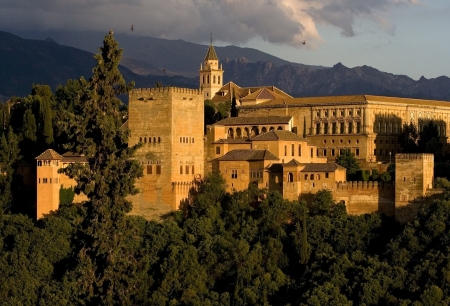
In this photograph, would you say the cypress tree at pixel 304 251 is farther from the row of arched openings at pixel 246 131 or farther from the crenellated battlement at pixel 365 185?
the row of arched openings at pixel 246 131

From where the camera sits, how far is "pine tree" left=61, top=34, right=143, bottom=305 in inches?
1152

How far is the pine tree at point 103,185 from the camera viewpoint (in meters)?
29.2

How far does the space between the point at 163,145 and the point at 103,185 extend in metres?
23.6

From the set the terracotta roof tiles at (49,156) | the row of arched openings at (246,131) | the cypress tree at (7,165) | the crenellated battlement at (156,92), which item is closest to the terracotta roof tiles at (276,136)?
the crenellated battlement at (156,92)

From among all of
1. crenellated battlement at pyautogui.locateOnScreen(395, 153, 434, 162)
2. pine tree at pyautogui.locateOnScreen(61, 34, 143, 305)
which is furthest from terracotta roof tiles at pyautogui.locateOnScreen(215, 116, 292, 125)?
pine tree at pyautogui.locateOnScreen(61, 34, 143, 305)

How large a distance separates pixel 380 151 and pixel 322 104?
4992mm

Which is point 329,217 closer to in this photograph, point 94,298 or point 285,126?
point 285,126

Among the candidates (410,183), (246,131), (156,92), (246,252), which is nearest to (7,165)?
(156,92)

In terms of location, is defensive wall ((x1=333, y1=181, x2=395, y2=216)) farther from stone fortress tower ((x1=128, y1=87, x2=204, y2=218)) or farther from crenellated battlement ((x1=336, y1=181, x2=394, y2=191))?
stone fortress tower ((x1=128, y1=87, x2=204, y2=218))

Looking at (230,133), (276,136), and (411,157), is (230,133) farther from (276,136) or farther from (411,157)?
(411,157)

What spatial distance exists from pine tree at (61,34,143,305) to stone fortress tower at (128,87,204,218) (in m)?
22.8

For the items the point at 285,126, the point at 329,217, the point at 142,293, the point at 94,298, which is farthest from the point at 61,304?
the point at 285,126

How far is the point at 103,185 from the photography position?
96.0 ft

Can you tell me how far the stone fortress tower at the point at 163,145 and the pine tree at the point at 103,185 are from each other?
22.8m
